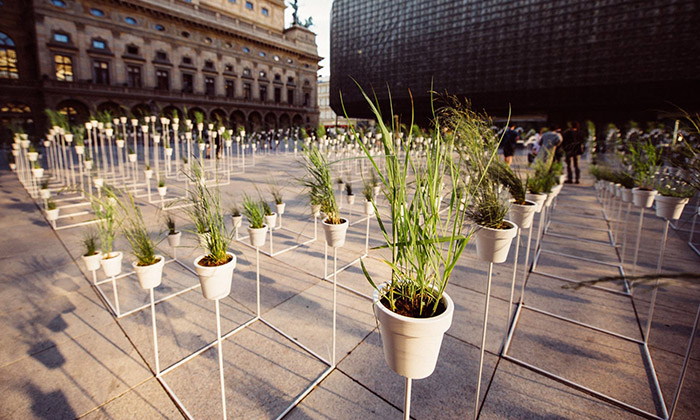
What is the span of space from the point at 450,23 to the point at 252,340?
76.5 ft

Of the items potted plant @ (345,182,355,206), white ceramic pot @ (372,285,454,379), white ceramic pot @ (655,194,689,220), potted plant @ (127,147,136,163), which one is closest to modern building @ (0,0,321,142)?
potted plant @ (127,147,136,163)

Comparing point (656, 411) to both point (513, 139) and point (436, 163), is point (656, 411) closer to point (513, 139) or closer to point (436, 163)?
point (436, 163)

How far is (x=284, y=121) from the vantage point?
34375 mm

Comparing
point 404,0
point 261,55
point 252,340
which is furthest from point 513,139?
point 261,55

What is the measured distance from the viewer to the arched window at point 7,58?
1939 cm

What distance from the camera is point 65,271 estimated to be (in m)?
2.74

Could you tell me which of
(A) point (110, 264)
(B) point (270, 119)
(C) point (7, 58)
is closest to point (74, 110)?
(C) point (7, 58)

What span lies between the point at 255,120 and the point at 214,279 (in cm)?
3340

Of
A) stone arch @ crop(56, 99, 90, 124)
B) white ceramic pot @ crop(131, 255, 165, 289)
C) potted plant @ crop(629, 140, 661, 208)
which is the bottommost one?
white ceramic pot @ crop(131, 255, 165, 289)

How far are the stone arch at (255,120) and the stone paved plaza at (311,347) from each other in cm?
2989

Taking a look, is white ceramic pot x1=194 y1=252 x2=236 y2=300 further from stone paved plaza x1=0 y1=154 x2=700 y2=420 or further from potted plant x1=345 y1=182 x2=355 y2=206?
potted plant x1=345 y1=182 x2=355 y2=206

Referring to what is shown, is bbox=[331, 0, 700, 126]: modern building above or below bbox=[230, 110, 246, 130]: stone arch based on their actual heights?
above

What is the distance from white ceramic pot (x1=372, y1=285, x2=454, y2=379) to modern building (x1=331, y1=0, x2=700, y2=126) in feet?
70.0

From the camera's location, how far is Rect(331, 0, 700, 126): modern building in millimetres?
15039
